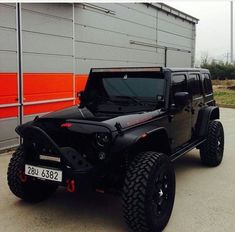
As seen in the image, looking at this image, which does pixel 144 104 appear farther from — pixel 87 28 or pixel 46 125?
pixel 87 28

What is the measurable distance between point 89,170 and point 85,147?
1.02 feet

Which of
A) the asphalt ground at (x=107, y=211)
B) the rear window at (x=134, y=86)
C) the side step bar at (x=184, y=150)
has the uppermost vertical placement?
the rear window at (x=134, y=86)

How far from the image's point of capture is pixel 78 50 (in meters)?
8.82

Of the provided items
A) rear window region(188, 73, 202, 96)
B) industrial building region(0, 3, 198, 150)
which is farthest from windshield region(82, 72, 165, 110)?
industrial building region(0, 3, 198, 150)

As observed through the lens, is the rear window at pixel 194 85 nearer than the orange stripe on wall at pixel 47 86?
Yes

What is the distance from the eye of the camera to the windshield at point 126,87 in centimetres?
457

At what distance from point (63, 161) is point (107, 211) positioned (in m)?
1.04

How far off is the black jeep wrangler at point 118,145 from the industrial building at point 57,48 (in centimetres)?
261

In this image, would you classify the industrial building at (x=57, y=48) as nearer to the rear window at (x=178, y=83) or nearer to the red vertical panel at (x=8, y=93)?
the red vertical panel at (x=8, y=93)

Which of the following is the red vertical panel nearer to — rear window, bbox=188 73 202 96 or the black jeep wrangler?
the black jeep wrangler

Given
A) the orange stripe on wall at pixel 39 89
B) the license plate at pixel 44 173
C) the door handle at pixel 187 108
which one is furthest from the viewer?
the orange stripe on wall at pixel 39 89

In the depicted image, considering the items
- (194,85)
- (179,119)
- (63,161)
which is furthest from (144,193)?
(194,85)

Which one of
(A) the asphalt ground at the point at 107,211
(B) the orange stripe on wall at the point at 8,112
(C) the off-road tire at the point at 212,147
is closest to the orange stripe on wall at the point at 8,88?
(B) the orange stripe on wall at the point at 8,112

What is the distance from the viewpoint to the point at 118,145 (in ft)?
11.1
